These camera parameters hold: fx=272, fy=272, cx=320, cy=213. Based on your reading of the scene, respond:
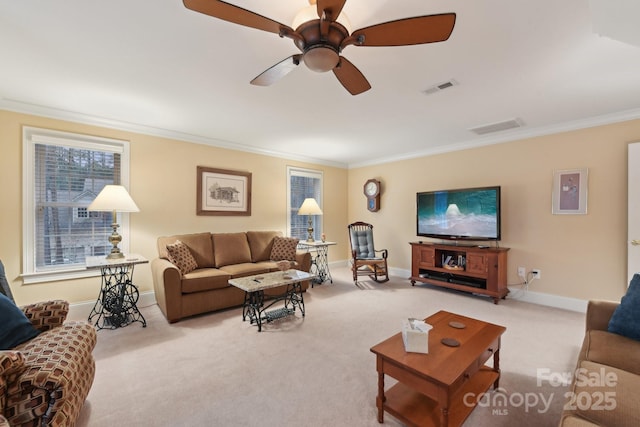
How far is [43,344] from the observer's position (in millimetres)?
1436

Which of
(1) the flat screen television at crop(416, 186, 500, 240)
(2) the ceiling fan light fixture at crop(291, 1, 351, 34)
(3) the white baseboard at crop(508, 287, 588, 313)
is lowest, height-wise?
(3) the white baseboard at crop(508, 287, 588, 313)

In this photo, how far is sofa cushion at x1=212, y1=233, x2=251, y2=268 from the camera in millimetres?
3918

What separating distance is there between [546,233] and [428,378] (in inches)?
135

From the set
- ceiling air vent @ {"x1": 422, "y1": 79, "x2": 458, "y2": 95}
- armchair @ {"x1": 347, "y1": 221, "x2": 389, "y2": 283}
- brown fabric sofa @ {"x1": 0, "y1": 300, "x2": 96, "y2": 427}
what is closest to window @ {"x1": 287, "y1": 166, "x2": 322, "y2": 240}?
armchair @ {"x1": 347, "y1": 221, "x2": 389, "y2": 283}

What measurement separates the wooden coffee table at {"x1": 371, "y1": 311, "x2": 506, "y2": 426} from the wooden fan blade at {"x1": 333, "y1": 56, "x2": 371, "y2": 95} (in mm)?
1700

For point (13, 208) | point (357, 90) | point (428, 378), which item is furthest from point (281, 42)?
point (13, 208)

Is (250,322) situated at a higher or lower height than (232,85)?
lower

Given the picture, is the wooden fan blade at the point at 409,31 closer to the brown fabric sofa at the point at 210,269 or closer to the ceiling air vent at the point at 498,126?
the ceiling air vent at the point at 498,126

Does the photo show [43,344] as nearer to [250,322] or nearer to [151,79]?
[250,322]

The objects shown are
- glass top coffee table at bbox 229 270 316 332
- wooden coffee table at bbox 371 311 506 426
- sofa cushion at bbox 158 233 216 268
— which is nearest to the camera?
wooden coffee table at bbox 371 311 506 426

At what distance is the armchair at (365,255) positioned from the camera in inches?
187

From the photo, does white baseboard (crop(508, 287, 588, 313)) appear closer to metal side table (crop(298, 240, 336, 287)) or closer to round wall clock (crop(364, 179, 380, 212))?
round wall clock (crop(364, 179, 380, 212))

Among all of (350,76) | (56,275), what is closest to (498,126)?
(350,76)

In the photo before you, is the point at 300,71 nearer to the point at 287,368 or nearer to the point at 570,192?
the point at 287,368
